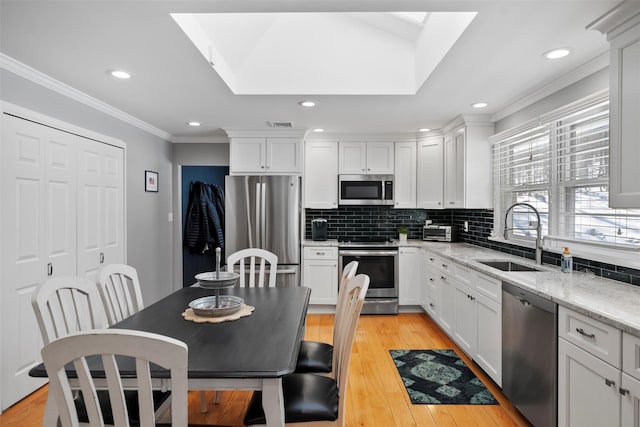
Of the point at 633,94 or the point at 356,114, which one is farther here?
the point at 356,114

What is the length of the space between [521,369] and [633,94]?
1.64m

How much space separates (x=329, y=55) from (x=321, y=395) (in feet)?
8.73

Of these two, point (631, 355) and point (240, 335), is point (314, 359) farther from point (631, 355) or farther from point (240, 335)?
point (631, 355)

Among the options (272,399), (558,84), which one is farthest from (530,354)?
(558,84)

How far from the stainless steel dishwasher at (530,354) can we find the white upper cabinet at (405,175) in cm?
250

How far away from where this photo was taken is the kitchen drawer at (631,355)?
1429mm

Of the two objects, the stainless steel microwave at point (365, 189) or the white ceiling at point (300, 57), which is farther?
the stainless steel microwave at point (365, 189)

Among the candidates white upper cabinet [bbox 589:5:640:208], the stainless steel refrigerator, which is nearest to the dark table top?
white upper cabinet [bbox 589:5:640:208]

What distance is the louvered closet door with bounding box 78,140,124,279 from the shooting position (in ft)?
10.5

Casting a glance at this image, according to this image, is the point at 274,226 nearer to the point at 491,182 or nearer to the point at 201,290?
the point at 201,290

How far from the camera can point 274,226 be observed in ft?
14.4

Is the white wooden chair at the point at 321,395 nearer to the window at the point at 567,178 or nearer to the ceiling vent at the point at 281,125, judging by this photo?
the window at the point at 567,178

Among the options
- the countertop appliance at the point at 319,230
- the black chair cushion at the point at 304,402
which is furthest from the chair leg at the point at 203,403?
the countertop appliance at the point at 319,230

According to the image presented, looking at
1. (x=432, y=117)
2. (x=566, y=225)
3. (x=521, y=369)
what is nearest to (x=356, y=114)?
(x=432, y=117)
